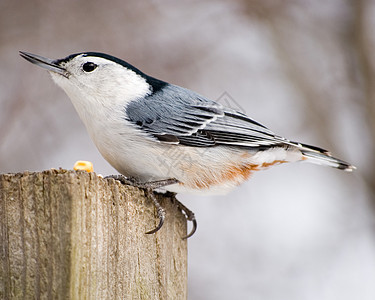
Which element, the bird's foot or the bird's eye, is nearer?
the bird's foot

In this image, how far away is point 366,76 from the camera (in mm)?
3279

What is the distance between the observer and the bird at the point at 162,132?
6.06 feet

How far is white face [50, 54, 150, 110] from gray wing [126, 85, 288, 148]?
0.07m

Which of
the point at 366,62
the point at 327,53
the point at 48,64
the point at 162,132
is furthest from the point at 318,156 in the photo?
the point at 327,53

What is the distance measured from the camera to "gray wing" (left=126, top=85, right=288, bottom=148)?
192 cm

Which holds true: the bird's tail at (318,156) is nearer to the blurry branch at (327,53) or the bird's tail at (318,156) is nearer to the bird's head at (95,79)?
the bird's head at (95,79)

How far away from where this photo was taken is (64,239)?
1.30m

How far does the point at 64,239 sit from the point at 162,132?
2.35ft

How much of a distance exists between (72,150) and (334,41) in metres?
1.92

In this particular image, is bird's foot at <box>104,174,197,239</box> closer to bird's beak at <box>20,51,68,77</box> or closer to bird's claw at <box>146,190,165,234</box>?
bird's claw at <box>146,190,165,234</box>

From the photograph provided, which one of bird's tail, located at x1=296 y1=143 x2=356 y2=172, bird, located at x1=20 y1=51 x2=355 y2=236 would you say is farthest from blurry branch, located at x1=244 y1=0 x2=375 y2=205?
bird, located at x1=20 y1=51 x2=355 y2=236

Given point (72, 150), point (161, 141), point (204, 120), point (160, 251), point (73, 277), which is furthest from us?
point (72, 150)

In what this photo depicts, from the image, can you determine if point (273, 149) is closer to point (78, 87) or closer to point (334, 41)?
point (78, 87)

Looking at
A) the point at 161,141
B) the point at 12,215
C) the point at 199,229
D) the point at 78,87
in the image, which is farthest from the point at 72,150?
the point at 12,215
